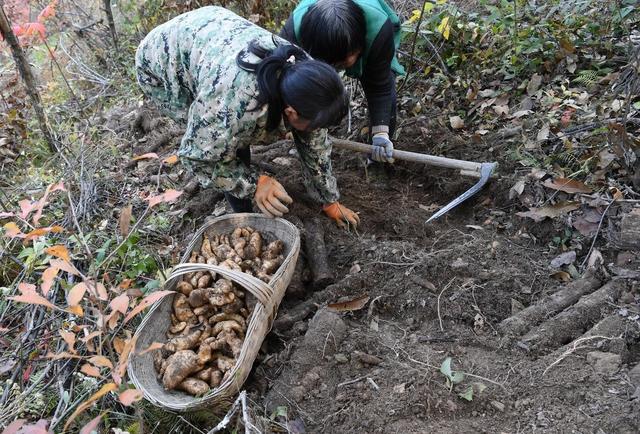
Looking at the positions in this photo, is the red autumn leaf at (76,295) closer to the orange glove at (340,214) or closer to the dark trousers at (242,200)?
the dark trousers at (242,200)

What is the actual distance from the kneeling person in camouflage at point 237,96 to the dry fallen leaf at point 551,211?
1.13m

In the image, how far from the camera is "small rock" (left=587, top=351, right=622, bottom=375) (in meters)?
2.00

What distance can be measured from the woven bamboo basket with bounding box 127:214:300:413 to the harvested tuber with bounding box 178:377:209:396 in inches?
1.0

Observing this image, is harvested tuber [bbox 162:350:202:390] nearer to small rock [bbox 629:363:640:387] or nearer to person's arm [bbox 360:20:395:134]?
small rock [bbox 629:363:640:387]

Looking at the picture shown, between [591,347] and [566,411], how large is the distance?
0.35m

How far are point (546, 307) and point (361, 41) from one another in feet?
5.54

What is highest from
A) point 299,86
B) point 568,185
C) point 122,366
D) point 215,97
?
point 299,86

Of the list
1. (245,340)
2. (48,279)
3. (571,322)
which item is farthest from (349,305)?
(48,279)

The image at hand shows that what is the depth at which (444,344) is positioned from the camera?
231 cm

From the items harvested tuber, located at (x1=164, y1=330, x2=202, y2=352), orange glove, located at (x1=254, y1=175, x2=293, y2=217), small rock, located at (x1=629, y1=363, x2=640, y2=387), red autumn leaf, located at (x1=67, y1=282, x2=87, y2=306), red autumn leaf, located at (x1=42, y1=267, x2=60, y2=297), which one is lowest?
harvested tuber, located at (x1=164, y1=330, x2=202, y2=352)

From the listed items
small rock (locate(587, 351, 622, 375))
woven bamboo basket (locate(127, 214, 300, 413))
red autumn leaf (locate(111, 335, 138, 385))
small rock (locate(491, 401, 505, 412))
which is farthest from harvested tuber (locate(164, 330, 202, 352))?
small rock (locate(587, 351, 622, 375))

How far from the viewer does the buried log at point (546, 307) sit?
90.8 inches

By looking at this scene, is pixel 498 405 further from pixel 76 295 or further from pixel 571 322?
pixel 76 295

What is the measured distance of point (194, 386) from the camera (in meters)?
2.13
